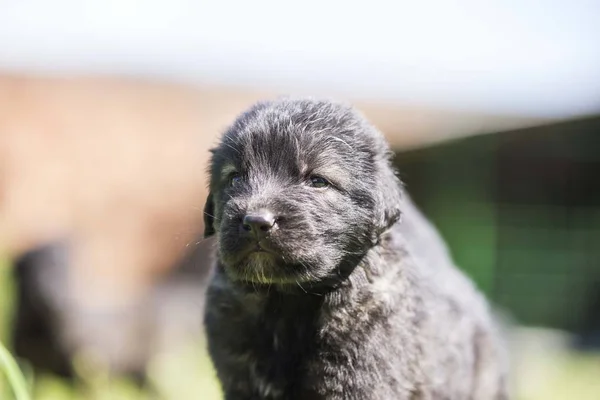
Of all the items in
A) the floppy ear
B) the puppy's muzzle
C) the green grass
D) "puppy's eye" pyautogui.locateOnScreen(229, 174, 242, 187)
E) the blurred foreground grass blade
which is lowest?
the green grass

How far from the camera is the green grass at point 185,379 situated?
5844mm

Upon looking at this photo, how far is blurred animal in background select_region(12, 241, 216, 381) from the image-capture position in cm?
691

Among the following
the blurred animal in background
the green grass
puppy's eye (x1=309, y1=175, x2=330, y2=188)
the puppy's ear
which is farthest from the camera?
the blurred animal in background

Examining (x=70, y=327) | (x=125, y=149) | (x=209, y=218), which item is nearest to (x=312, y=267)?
(x=209, y=218)

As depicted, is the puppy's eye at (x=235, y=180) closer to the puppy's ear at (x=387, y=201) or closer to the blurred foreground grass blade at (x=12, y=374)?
the puppy's ear at (x=387, y=201)

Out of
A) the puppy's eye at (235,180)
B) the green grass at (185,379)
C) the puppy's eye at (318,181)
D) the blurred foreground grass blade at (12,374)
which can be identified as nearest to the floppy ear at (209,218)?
the puppy's eye at (235,180)

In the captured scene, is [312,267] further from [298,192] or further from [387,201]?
[387,201]

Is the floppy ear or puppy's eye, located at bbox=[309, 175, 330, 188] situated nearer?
puppy's eye, located at bbox=[309, 175, 330, 188]

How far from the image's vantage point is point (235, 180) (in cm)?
327

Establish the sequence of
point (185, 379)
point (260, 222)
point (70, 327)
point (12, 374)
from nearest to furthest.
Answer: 1. point (260, 222)
2. point (12, 374)
3. point (185, 379)
4. point (70, 327)

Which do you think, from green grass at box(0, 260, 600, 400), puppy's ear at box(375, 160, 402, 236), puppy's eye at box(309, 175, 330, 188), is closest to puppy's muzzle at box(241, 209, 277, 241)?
puppy's eye at box(309, 175, 330, 188)

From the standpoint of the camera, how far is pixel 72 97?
1047cm

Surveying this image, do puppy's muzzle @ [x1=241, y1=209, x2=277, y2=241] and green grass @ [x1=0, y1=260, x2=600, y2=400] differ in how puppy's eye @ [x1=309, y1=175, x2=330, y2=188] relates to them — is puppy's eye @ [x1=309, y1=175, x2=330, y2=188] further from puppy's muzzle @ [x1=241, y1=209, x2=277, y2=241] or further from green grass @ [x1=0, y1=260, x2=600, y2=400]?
green grass @ [x1=0, y1=260, x2=600, y2=400]

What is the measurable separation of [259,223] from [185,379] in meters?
3.81
